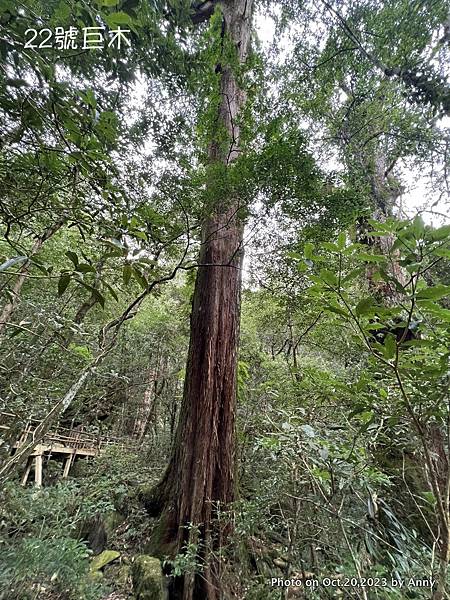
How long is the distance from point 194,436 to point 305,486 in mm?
849

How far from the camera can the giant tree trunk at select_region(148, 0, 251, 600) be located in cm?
179

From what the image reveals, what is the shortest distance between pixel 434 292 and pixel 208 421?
1827 millimetres

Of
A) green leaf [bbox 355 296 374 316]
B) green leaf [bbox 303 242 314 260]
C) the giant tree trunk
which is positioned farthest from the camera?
the giant tree trunk

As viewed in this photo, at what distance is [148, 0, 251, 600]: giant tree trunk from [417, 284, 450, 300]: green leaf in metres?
0.99

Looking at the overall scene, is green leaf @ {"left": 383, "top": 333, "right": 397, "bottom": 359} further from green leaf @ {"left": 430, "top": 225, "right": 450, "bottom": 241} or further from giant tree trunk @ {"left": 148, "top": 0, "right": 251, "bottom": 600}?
giant tree trunk @ {"left": 148, "top": 0, "right": 251, "bottom": 600}

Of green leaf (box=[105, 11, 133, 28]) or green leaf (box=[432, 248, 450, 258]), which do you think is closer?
green leaf (box=[432, 248, 450, 258])

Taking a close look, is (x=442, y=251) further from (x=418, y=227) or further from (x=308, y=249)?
(x=308, y=249)

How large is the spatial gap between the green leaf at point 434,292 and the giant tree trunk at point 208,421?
0.99m

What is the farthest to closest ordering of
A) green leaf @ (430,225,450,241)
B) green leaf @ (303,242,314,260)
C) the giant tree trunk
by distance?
the giant tree trunk < green leaf @ (303,242,314,260) < green leaf @ (430,225,450,241)

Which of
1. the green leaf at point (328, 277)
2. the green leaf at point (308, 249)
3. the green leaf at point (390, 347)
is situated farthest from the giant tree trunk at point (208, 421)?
the green leaf at point (390, 347)

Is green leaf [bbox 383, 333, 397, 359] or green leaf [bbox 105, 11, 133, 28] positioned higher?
green leaf [bbox 105, 11, 133, 28]

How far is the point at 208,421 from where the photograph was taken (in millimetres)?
2143

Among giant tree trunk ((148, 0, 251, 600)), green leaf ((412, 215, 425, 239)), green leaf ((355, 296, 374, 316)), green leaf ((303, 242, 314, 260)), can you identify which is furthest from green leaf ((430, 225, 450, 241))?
giant tree trunk ((148, 0, 251, 600))

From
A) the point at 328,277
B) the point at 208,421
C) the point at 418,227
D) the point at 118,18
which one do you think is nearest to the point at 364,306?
the point at 328,277
